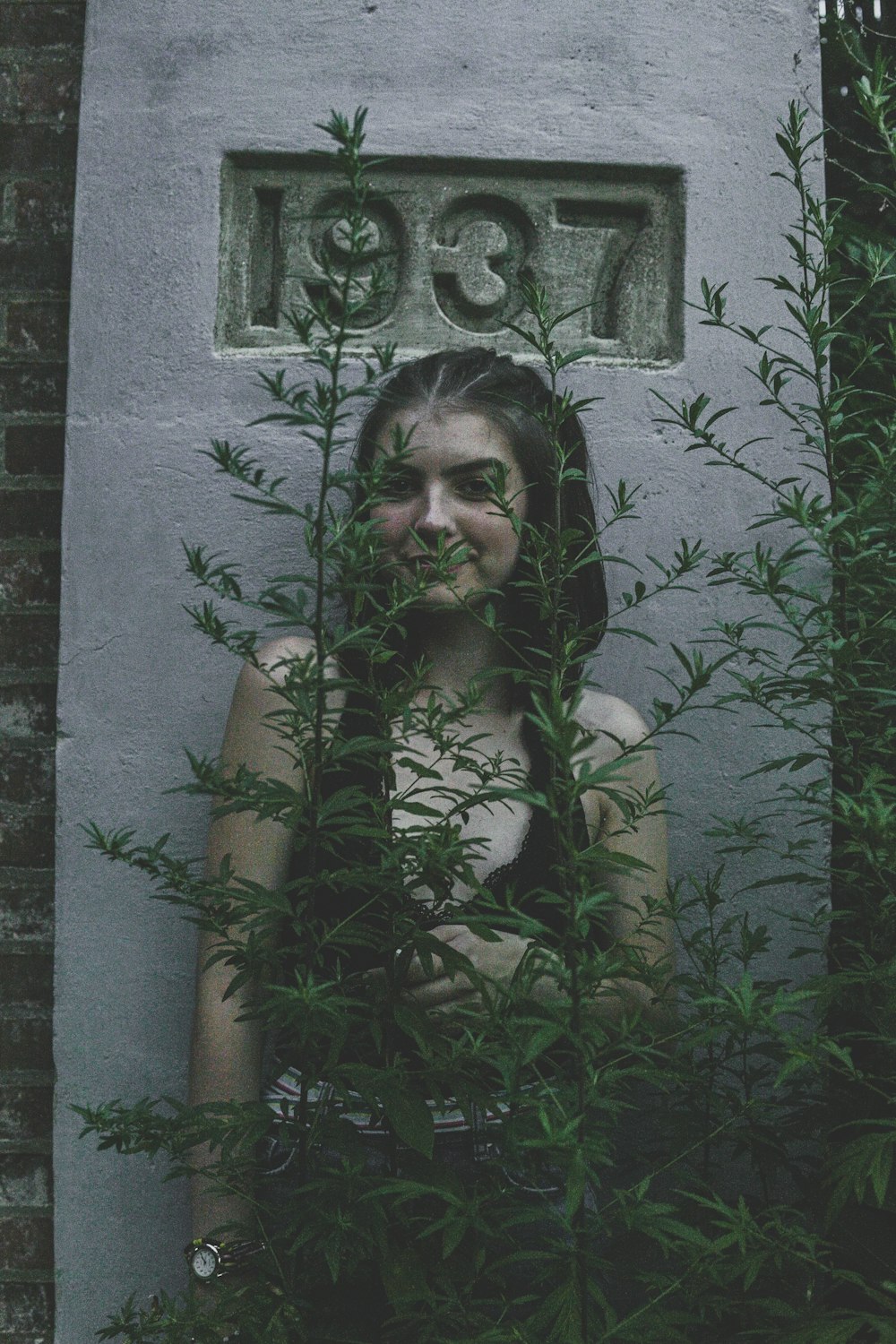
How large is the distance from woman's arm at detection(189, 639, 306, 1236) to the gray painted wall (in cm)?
27

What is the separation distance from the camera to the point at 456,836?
1338 millimetres

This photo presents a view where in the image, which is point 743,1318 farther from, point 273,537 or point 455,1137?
point 273,537

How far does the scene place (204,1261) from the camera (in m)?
1.71

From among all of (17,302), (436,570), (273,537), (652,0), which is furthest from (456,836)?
(652,0)

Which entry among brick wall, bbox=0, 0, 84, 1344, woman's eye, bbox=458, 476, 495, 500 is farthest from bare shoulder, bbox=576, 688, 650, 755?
→ brick wall, bbox=0, 0, 84, 1344

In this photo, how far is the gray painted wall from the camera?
226cm

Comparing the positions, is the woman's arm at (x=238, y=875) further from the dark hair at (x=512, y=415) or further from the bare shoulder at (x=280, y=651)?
the dark hair at (x=512, y=415)

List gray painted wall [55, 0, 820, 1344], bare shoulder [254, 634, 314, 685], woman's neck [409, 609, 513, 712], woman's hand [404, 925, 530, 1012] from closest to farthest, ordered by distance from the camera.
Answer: woman's hand [404, 925, 530, 1012], bare shoulder [254, 634, 314, 685], woman's neck [409, 609, 513, 712], gray painted wall [55, 0, 820, 1344]

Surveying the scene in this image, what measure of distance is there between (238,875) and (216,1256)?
1.75ft

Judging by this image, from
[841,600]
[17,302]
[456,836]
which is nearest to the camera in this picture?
[456,836]

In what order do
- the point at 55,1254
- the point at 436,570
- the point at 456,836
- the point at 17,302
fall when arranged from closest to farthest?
the point at 456,836 < the point at 436,570 < the point at 55,1254 < the point at 17,302

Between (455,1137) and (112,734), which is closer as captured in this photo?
(455,1137)

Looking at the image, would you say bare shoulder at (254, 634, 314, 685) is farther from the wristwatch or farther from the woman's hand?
the wristwatch

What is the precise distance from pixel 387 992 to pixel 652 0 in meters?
1.97
